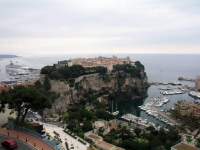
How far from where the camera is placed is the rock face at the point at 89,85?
21772 millimetres

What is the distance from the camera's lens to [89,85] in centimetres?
2689

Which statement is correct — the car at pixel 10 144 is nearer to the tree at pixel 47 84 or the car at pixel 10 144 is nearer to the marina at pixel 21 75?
the tree at pixel 47 84

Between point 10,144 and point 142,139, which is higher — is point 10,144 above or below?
above

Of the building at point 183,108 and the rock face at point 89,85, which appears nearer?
the building at point 183,108

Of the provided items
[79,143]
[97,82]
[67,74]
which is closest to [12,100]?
[79,143]

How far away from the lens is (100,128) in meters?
15.3

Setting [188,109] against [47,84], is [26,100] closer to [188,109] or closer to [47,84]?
[47,84]

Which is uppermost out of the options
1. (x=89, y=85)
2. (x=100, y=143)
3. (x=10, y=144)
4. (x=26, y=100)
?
(x=26, y=100)

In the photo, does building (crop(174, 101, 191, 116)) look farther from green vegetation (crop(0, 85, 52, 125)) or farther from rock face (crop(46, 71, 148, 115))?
green vegetation (crop(0, 85, 52, 125))

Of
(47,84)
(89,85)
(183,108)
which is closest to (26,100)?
(47,84)

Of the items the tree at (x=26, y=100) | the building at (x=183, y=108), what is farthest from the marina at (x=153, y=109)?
the tree at (x=26, y=100)

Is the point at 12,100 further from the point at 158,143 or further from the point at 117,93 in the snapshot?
the point at 117,93

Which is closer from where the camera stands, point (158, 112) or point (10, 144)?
Answer: point (10, 144)

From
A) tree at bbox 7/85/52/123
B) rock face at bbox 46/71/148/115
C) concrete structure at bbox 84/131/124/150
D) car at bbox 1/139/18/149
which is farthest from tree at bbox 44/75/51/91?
car at bbox 1/139/18/149
